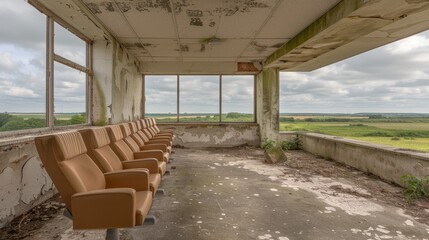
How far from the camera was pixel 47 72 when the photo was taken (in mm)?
3303

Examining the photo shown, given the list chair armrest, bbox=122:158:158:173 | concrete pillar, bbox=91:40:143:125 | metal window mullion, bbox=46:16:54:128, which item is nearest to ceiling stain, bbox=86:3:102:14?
metal window mullion, bbox=46:16:54:128

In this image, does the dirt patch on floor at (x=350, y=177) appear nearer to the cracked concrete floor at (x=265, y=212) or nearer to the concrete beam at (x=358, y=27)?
the cracked concrete floor at (x=265, y=212)

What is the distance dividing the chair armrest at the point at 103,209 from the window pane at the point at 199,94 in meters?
6.16

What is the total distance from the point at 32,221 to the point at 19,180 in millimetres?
387

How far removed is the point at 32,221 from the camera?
233 centimetres

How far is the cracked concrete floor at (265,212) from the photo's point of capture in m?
2.12

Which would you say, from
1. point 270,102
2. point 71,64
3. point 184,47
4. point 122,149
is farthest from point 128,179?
point 270,102

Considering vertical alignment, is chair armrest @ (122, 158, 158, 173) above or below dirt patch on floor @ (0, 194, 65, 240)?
above

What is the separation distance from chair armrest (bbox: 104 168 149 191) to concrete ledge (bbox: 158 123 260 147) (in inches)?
211

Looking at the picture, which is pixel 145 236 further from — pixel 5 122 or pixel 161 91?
pixel 161 91

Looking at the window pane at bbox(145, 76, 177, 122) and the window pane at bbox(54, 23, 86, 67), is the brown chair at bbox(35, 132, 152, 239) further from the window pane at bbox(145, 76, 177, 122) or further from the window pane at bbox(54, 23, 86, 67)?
the window pane at bbox(145, 76, 177, 122)

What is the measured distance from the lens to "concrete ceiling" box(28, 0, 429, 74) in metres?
3.22

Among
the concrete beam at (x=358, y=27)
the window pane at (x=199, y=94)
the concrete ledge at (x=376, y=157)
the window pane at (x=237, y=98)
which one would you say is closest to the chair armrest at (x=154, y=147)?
the concrete beam at (x=358, y=27)

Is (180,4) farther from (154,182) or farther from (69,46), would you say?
(154,182)
